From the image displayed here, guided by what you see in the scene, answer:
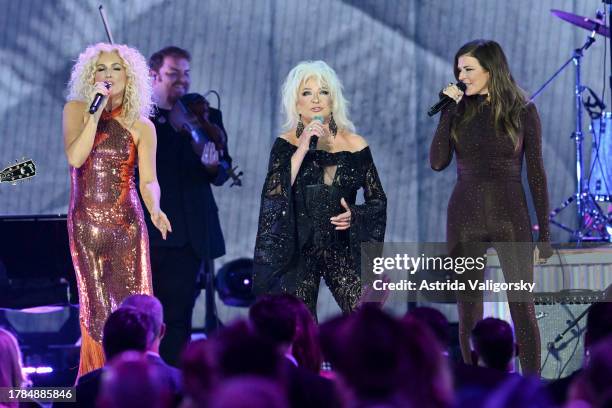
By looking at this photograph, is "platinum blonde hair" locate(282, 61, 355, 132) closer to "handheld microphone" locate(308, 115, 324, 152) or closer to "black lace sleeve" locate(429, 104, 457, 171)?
"handheld microphone" locate(308, 115, 324, 152)

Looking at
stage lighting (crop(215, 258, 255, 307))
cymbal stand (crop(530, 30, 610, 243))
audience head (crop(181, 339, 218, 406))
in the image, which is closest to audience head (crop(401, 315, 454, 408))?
audience head (crop(181, 339, 218, 406))

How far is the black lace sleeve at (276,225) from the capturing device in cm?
534

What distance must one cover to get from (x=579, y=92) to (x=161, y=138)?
3.22 m

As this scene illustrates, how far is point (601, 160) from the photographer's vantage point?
8023mm

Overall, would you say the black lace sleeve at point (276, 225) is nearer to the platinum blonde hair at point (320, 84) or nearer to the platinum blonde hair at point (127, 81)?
the platinum blonde hair at point (320, 84)

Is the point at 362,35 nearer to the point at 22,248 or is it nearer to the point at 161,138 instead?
the point at 161,138

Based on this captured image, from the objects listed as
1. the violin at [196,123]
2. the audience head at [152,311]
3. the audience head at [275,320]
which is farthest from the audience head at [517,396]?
the violin at [196,123]

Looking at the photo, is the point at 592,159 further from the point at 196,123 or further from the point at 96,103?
the point at 96,103

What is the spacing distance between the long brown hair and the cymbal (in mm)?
2513

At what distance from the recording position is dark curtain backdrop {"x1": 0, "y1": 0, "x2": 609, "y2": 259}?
7902 millimetres

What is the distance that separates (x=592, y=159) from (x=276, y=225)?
376cm

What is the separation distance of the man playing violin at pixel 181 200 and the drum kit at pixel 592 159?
253 cm

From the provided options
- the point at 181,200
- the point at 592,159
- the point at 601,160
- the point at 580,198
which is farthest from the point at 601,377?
the point at 592,159

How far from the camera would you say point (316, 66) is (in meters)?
5.43
